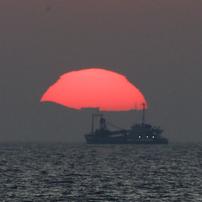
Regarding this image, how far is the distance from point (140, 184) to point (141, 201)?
13858 mm

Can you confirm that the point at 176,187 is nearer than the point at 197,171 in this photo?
Yes

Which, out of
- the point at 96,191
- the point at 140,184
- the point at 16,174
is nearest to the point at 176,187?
the point at 140,184

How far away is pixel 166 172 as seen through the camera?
276 feet

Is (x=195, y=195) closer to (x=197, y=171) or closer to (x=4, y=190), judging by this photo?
(x=4, y=190)

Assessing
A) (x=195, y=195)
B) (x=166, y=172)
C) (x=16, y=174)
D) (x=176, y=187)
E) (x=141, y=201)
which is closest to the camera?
(x=141, y=201)

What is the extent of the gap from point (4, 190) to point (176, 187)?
2077cm

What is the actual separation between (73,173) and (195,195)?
2926cm

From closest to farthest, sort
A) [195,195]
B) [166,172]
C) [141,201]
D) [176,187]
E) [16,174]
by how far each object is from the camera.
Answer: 1. [141,201]
2. [195,195]
3. [176,187]
4. [16,174]
5. [166,172]

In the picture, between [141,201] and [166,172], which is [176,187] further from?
[166,172]

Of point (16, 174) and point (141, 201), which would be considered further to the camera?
point (16, 174)

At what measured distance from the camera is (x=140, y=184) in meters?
64.8

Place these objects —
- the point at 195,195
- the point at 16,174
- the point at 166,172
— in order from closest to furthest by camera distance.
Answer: the point at 195,195 < the point at 16,174 < the point at 166,172

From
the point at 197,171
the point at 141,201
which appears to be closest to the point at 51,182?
the point at 141,201

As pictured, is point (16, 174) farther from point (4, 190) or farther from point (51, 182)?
point (4, 190)
